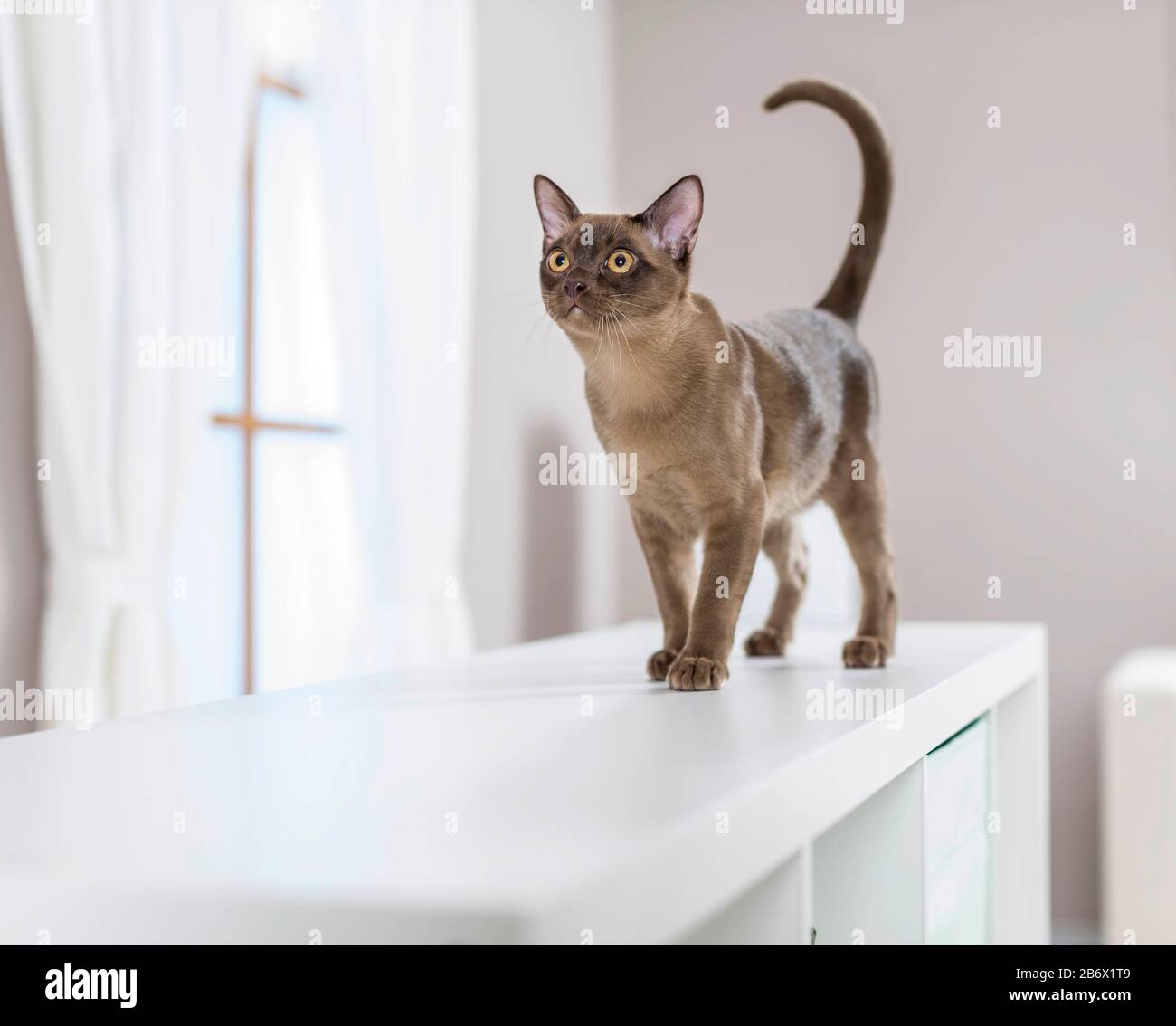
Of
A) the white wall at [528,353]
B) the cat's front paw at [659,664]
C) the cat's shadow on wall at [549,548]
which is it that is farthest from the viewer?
the cat's shadow on wall at [549,548]

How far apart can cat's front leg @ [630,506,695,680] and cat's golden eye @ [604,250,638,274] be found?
0.25 meters

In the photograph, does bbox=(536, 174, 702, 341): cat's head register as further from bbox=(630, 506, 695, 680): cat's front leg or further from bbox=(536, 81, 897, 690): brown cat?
bbox=(630, 506, 695, 680): cat's front leg

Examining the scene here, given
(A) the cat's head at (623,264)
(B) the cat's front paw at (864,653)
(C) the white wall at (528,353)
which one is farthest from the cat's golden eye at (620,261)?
(C) the white wall at (528,353)

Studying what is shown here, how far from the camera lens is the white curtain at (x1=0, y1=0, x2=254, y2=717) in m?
1.27

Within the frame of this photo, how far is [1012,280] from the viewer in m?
2.44

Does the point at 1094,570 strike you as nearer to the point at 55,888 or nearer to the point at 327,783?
the point at 327,783

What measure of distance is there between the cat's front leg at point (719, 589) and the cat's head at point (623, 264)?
0.61 ft

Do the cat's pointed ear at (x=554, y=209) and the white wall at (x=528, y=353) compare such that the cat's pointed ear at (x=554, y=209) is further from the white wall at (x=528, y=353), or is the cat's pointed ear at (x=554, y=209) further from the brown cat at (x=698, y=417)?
the white wall at (x=528, y=353)

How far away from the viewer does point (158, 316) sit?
4.53ft

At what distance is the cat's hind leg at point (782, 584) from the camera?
1277 mm

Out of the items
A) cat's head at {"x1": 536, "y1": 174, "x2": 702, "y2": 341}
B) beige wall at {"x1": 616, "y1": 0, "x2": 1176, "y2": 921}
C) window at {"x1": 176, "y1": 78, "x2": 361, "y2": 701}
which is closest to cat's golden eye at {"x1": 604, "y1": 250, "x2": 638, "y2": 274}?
cat's head at {"x1": 536, "y1": 174, "x2": 702, "y2": 341}

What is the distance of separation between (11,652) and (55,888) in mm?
892

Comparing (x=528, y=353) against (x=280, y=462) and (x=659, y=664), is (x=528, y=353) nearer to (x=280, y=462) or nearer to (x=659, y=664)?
(x=280, y=462)

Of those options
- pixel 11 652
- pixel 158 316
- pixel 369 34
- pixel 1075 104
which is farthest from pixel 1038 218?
pixel 11 652
